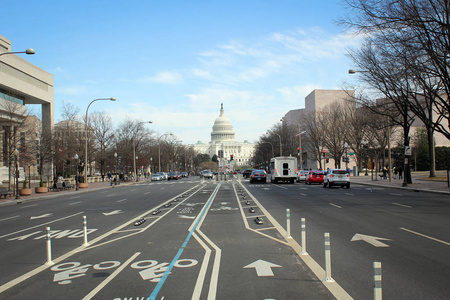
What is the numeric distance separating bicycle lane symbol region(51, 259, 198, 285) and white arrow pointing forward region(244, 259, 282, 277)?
45.7 inches

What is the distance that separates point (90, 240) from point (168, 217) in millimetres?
4874

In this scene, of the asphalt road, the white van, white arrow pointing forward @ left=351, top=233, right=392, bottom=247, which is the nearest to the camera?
the asphalt road

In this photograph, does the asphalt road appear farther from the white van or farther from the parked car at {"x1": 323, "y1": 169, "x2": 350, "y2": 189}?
the white van

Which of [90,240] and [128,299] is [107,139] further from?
[128,299]

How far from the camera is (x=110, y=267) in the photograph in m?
8.06

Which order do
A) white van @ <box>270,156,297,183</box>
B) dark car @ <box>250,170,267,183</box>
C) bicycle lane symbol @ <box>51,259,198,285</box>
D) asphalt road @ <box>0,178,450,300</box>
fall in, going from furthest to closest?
dark car @ <box>250,170,267,183</box> → white van @ <box>270,156,297,183</box> → bicycle lane symbol @ <box>51,259,198,285</box> → asphalt road @ <box>0,178,450,300</box>

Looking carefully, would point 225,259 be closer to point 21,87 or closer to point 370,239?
point 370,239

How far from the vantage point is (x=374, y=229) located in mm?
12289

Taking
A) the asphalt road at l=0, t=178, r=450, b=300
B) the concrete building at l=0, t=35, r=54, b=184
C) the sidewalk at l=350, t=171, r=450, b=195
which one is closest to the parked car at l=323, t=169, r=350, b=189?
the sidewalk at l=350, t=171, r=450, b=195

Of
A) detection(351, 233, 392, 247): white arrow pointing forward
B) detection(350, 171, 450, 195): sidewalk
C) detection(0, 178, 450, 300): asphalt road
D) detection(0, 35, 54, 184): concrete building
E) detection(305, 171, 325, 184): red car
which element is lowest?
→ detection(350, 171, 450, 195): sidewalk

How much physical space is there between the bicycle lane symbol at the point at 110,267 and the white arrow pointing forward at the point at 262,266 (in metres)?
1.16

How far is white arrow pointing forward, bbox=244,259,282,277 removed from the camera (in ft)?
24.2

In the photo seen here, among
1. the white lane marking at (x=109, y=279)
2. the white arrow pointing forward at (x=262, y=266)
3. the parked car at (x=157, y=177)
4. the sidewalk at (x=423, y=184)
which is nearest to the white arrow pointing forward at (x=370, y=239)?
the white arrow pointing forward at (x=262, y=266)

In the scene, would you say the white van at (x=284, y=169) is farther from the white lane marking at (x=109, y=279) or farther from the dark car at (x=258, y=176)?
the white lane marking at (x=109, y=279)
